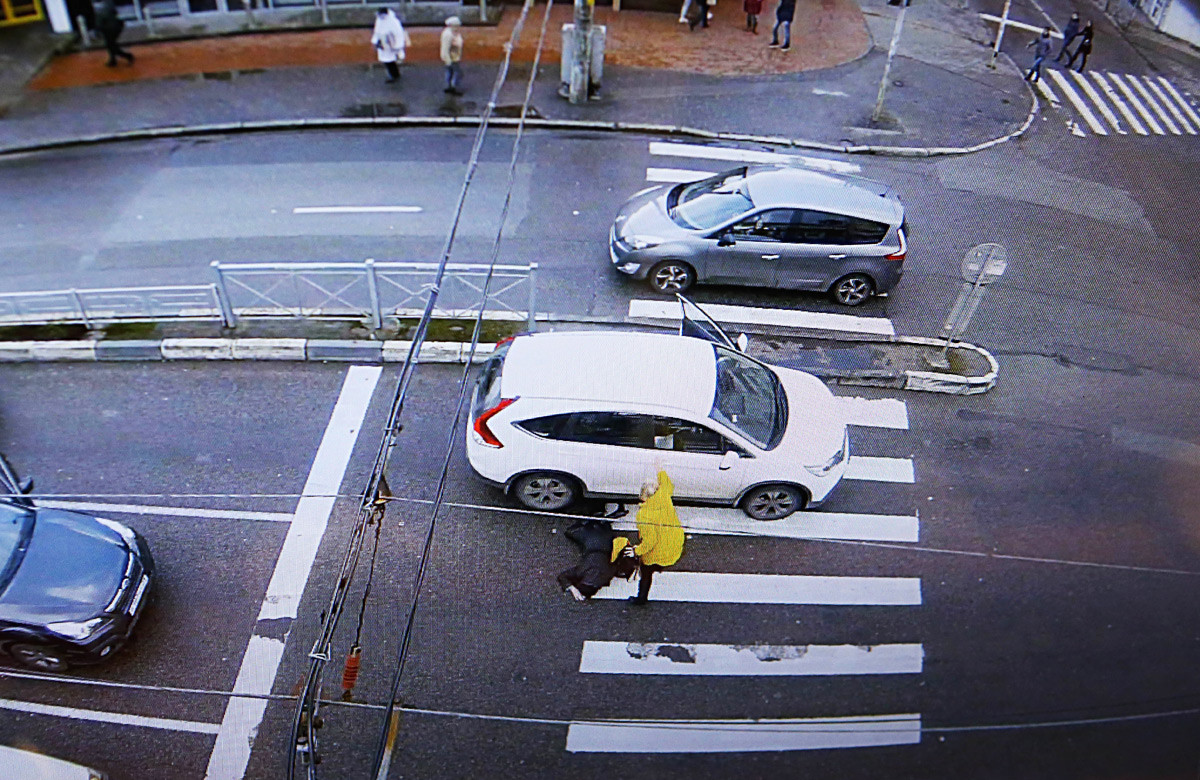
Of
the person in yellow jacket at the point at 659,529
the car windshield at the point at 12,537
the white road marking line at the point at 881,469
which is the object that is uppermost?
the person in yellow jacket at the point at 659,529

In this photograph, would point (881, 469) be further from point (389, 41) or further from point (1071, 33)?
point (1071, 33)

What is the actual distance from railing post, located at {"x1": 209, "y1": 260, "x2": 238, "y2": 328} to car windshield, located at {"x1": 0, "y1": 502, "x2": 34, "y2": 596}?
13.5ft

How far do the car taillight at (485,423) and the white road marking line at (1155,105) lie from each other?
17.8 metres

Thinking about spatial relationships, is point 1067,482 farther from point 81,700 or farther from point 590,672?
point 81,700

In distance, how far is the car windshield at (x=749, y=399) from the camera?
9641 mm

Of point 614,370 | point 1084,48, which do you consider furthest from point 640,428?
point 1084,48

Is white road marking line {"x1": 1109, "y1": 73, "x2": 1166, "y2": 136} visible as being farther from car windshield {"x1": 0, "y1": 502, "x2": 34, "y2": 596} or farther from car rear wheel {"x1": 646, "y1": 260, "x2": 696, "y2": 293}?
car windshield {"x1": 0, "y1": 502, "x2": 34, "y2": 596}

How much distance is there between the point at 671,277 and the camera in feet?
44.1

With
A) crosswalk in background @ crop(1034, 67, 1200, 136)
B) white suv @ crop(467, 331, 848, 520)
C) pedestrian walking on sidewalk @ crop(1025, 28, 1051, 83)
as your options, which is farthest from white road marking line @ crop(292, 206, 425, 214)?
pedestrian walking on sidewalk @ crop(1025, 28, 1051, 83)

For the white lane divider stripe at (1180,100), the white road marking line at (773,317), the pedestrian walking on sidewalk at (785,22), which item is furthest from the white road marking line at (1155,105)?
the white road marking line at (773,317)

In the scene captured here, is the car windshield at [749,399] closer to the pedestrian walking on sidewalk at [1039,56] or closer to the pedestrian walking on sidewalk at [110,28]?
the pedestrian walking on sidewalk at [1039,56]

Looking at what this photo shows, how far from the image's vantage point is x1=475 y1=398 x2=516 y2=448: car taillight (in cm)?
953

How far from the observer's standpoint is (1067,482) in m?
10.9

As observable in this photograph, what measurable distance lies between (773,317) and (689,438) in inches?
177
